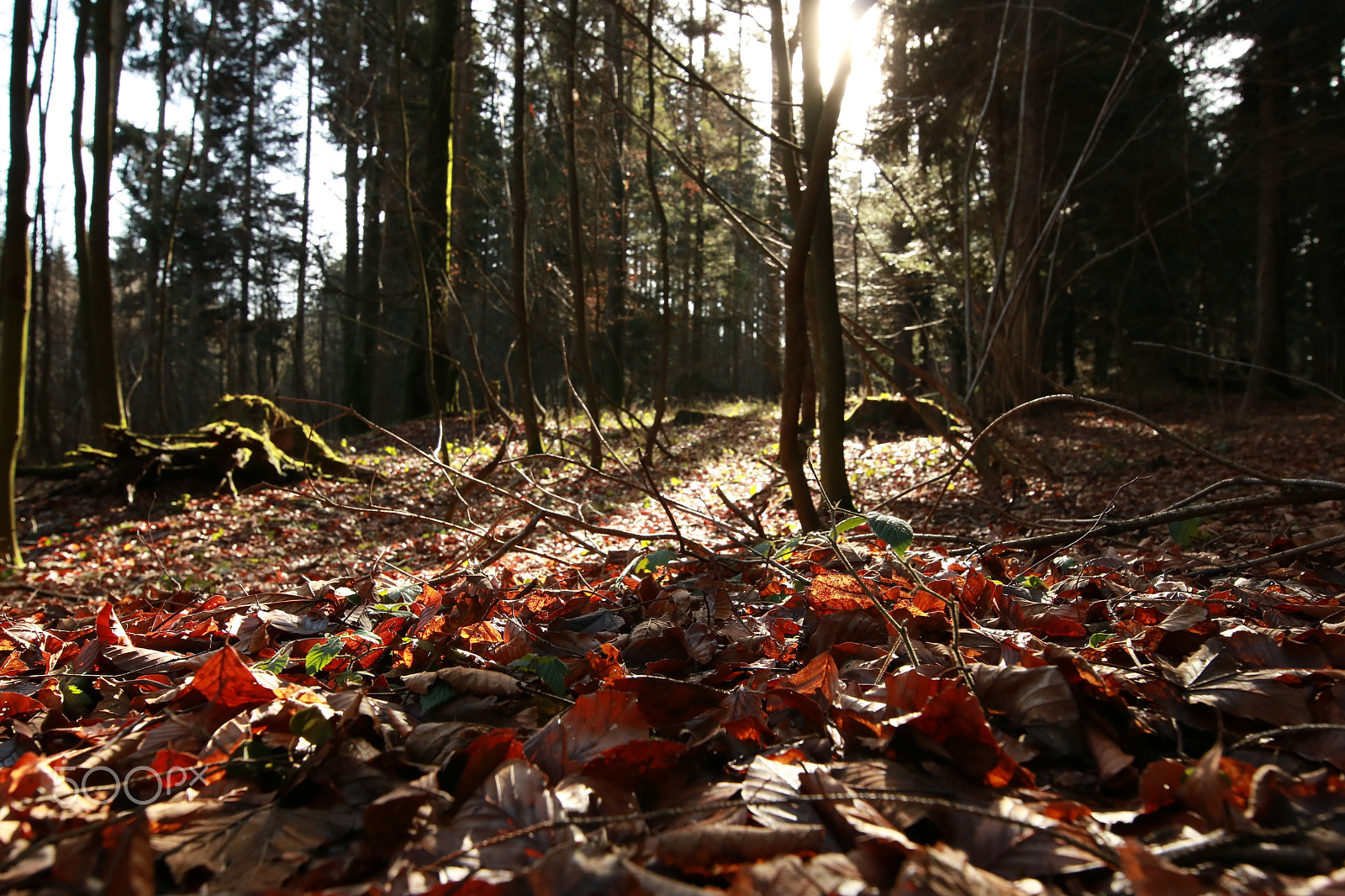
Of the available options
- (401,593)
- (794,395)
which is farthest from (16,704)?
(794,395)

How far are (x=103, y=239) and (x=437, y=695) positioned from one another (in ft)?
36.5

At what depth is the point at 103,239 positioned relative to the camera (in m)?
9.49

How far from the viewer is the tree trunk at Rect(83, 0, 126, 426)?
9227mm

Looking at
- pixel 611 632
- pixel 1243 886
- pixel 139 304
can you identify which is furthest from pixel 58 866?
pixel 139 304

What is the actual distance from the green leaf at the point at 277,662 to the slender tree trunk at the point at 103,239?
9.60 meters

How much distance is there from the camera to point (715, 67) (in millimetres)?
12836

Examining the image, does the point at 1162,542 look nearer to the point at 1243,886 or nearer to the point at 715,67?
the point at 1243,886

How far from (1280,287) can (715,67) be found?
11.2 metres

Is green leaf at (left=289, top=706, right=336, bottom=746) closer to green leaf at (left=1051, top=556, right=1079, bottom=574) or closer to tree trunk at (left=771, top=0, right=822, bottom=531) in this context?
green leaf at (left=1051, top=556, right=1079, bottom=574)

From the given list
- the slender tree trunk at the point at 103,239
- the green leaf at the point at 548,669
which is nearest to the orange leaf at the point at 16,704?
the green leaf at the point at 548,669

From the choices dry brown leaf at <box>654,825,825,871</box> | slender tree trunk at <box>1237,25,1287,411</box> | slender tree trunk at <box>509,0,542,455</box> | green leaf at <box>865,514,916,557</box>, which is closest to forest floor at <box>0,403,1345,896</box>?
dry brown leaf at <box>654,825,825,871</box>

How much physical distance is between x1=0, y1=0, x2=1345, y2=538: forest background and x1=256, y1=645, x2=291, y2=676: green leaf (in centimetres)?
235

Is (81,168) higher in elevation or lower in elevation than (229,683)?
higher

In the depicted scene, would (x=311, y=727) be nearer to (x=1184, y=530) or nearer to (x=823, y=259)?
(x=1184, y=530)
